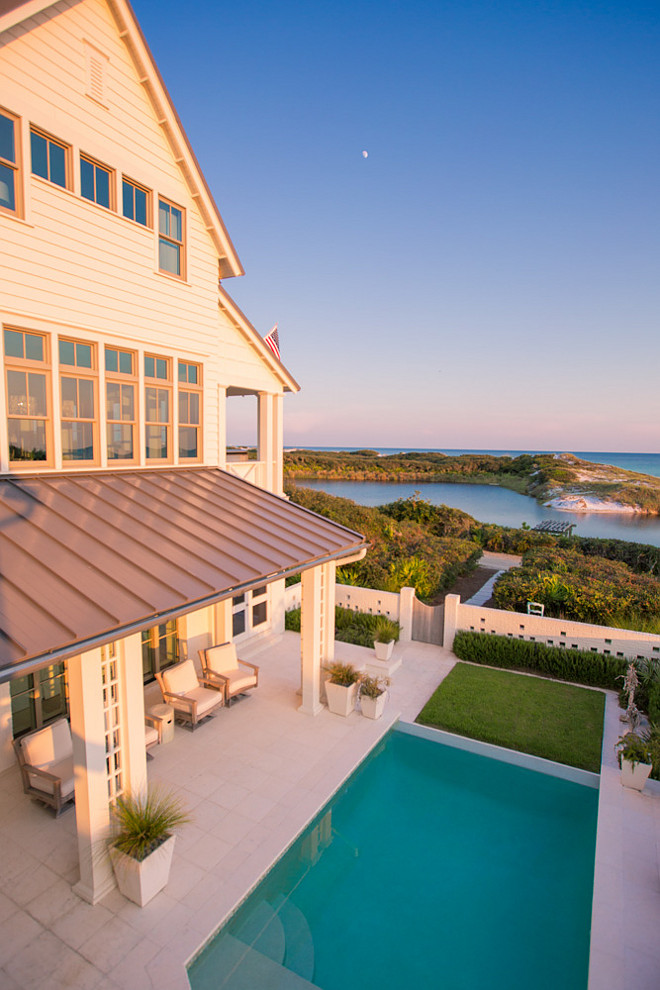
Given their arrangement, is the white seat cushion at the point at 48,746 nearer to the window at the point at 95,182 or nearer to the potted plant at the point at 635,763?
the window at the point at 95,182

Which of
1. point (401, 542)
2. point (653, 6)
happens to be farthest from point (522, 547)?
point (653, 6)

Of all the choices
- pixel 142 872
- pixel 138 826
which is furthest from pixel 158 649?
pixel 142 872

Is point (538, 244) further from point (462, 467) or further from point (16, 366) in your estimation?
point (462, 467)

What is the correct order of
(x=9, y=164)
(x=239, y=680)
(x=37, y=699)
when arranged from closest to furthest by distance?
(x=9, y=164) < (x=37, y=699) < (x=239, y=680)

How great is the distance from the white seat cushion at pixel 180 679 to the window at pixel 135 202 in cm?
785

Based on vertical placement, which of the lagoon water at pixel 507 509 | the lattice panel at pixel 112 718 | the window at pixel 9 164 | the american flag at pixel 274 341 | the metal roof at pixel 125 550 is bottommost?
the lagoon water at pixel 507 509

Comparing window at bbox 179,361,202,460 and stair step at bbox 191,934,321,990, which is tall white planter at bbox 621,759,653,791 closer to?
stair step at bbox 191,934,321,990

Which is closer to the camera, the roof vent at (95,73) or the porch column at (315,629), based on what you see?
the roof vent at (95,73)

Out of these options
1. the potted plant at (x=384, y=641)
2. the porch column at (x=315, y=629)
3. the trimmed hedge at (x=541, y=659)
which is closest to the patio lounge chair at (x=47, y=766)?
the porch column at (x=315, y=629)

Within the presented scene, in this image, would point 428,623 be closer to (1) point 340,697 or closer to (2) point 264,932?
(1) point 340,697

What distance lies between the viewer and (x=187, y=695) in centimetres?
863

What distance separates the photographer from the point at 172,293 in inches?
356

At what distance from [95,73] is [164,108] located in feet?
3.92

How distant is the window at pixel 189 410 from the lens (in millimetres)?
9688
